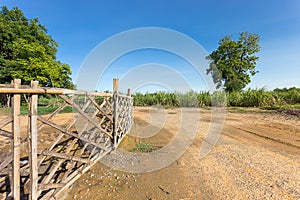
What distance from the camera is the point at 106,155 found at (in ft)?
10.4

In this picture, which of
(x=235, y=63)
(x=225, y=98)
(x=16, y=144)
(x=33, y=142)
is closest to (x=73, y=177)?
(x=33, y=142)

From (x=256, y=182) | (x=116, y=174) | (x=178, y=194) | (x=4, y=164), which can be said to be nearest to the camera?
(x=4, y=164)

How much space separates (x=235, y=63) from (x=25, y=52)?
26.5 metres

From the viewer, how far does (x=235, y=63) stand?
70.6 feet

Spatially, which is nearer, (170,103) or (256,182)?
(256,182)

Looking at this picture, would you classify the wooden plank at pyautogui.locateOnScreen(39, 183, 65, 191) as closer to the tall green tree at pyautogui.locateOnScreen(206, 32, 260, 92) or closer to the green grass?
the green grass

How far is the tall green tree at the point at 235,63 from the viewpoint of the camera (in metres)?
21.4

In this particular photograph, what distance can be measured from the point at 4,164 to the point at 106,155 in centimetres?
201

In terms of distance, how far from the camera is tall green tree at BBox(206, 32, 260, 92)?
21.4 meters

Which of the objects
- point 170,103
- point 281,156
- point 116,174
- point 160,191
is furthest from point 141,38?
point 170,103

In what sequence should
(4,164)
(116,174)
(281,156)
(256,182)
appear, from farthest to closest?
(281,156) < (116,174) < (256,182) < (4,164)

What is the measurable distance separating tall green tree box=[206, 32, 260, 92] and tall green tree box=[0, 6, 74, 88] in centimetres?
2300

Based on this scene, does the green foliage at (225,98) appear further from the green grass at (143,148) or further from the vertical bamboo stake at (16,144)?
the vertical bamboo stake at (16,144)

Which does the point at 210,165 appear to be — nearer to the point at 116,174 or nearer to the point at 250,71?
the point at 116,174
